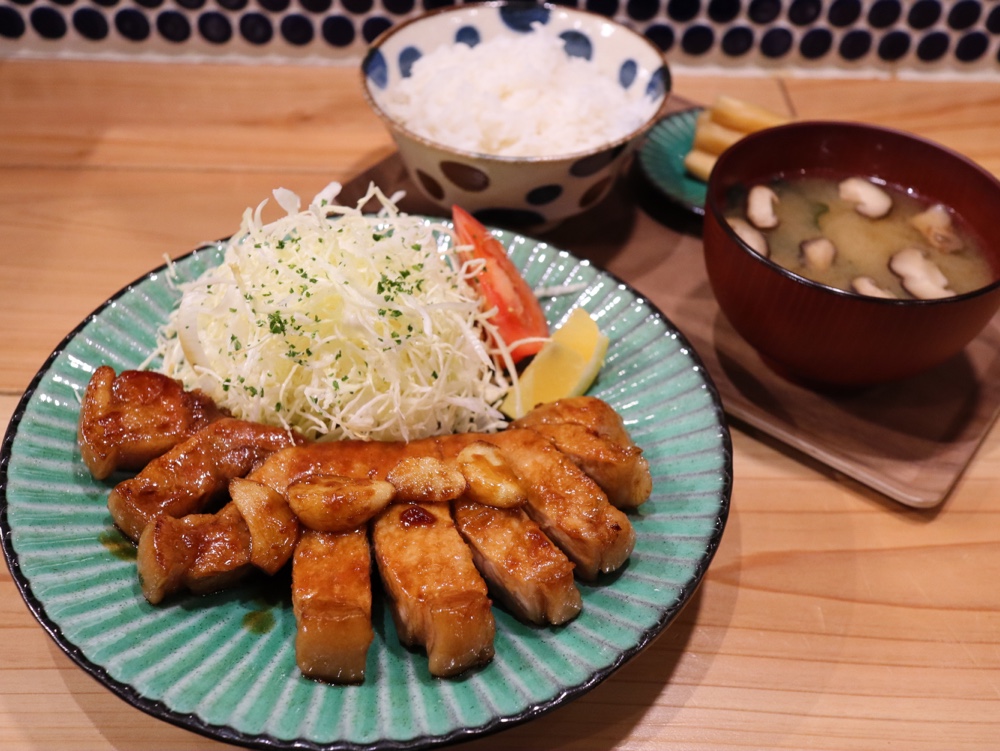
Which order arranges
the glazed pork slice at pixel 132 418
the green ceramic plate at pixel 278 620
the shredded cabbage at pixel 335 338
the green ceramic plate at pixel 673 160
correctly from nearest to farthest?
1. the green ceramic plate at pixel 278 620
2. the glazed pork slice at pixel 132 418
3. the shredded cabbage at pixel 335 338
4. the green ceramic plate at pixel 673 160

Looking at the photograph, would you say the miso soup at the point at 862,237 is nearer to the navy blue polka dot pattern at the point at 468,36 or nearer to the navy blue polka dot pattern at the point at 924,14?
the navy blue polka dot pattern at the point at 468,36

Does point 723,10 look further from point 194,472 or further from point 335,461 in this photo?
point 194,472

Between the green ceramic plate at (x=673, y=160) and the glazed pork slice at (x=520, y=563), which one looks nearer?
the glazed pork slice at (x=520, y=563)

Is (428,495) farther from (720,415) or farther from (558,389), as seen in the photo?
(720,415)

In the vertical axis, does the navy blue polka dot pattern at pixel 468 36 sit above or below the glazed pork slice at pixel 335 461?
above

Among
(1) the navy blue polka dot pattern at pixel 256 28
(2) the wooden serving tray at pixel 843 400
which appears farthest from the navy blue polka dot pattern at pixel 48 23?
(2) the wooden serving tray at pixel 843 400

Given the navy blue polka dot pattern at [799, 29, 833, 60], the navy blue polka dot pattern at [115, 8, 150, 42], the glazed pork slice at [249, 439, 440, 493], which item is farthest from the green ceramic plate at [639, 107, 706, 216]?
the navy blue polka dot pattern at [115, 8, 150, 42]

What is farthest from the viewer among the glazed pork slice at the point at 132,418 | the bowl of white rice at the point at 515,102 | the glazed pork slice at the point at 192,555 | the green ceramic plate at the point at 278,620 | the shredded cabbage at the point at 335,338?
the bowl of white rice at the point at 515,102

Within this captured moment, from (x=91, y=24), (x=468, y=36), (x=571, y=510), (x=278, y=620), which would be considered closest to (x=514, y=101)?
(x=468, y=36)

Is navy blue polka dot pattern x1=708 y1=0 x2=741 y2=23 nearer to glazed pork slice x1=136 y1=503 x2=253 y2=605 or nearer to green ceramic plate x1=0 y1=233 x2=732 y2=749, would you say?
green ceramic plate x1=0 y1=233 x2=732 y2=749
